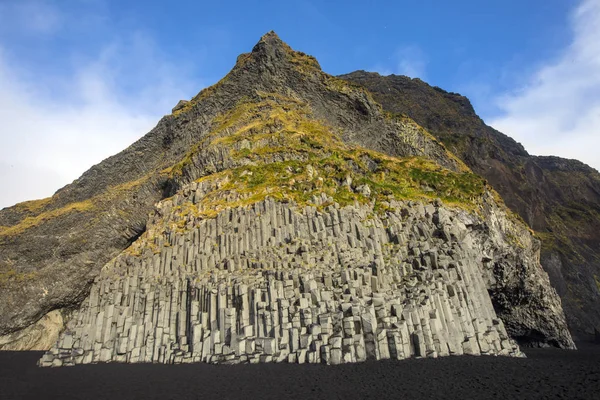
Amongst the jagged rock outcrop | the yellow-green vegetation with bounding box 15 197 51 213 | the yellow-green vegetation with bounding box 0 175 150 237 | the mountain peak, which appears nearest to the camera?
the jagged rock outcrop

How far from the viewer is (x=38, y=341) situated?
1489 inches

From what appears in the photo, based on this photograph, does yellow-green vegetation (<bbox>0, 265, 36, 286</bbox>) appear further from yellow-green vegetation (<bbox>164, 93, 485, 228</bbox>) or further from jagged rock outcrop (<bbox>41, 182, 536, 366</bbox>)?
yellow-green vegetation (<bbox>164, 93, 485, 228</bbox>)

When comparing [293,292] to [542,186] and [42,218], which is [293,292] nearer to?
[42,218]

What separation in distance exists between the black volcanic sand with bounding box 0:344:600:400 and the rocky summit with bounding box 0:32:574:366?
6.11 feet

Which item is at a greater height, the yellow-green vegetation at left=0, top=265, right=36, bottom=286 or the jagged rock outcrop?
the yellow-green vegetation at left=0, top=265, right=36, bottom=286

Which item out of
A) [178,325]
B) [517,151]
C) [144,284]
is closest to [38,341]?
[144,284]

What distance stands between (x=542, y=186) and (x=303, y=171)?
76.3 meters

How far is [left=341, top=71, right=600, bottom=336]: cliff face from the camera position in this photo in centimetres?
6050

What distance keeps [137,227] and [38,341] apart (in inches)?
543

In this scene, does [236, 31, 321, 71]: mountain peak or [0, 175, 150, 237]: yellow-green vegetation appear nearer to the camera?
[0, 175, 150, 237]: yellow-green vegetation


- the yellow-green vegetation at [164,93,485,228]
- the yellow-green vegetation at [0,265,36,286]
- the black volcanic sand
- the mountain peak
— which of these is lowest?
the black volcanic sand

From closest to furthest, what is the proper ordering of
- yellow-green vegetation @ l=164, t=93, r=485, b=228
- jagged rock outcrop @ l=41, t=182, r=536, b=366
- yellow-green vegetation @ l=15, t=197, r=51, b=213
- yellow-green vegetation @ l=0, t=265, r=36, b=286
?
jagged rock outcrop @ l=41, t=182, r=536, b=366 → yellow-green vegetation @ l=164, t=93, r=485, b=228 → yellow-green vegetation @ l=0, t=265, r=36, b=286 → yellow-green vegetation @ l=15, t=197, r=51, b=213

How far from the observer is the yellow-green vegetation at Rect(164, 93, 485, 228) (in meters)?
33.8

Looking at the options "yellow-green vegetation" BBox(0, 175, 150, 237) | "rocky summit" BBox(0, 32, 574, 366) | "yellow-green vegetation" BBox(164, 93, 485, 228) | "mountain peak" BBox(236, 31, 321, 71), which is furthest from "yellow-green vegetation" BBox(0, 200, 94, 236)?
"mountain peak" BBox(236, 31, 321, 71)
